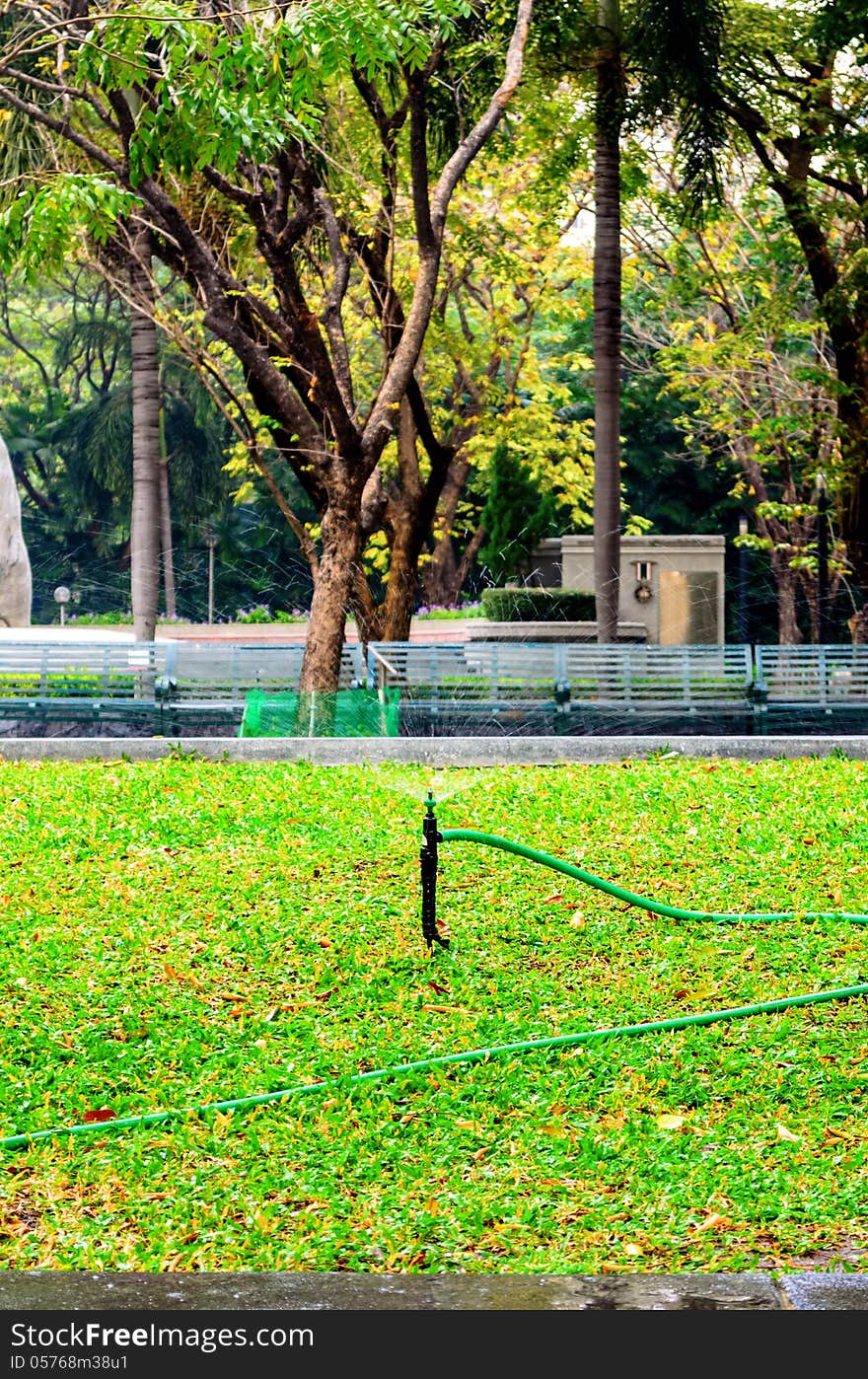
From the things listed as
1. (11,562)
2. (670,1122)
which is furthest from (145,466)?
(670,1122)

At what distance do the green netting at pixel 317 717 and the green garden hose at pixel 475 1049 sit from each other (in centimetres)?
661

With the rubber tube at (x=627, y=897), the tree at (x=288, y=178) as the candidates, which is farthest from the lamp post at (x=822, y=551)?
the rubber tube at (x=627, y=897)

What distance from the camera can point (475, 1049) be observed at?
21.0ft

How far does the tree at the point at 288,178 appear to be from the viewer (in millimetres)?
10133

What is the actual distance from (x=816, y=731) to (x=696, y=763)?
366 centimetres

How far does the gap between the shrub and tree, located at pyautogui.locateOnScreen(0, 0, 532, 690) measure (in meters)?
3.39

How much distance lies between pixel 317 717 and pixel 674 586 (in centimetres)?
1472

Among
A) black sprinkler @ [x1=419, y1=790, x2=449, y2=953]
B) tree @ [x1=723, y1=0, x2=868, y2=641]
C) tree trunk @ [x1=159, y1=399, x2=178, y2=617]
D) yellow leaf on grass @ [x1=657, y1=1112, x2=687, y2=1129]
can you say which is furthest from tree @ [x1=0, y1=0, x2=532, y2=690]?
tree trunk @ [x1=159, y1=399, x2=178, y2=617]

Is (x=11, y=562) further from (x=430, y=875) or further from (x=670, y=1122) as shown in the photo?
(x=670, y=1122)

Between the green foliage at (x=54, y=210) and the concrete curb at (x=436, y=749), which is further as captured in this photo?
the concrete curb at (x=436, y=749)

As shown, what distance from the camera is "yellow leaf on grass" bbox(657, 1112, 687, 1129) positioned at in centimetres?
557

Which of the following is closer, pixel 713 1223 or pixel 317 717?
pixel 713 1223

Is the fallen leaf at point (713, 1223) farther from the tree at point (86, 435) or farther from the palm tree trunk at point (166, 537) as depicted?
the tree at point (86, 435)

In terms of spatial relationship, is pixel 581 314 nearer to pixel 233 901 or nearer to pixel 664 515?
pixel 664 515
